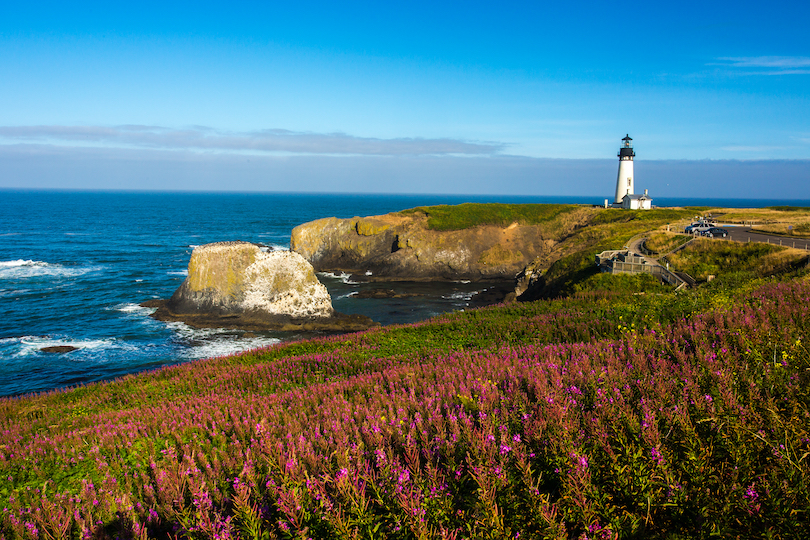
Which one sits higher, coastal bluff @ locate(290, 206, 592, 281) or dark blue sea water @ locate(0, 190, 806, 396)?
coastal bluff @ locate(290, 206, 592, 281)

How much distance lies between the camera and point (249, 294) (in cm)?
4038

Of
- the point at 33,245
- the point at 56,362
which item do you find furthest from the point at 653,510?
the point at 33,245

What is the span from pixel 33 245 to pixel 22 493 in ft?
317

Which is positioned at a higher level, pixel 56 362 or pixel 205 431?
pixel 205 431

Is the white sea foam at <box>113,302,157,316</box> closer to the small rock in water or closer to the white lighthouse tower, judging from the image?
the small rock in water

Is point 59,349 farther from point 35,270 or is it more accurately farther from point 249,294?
point 35,270

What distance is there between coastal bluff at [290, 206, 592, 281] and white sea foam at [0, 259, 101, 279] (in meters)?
28.2

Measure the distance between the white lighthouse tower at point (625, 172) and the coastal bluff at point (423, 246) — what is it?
45.8 feet

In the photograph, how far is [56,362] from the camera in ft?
101

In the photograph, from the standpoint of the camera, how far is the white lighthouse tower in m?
81.1

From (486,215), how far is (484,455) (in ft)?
231

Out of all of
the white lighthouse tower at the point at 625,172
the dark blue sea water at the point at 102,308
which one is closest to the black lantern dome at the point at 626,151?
the white lighthouse tower at the point at 625,172

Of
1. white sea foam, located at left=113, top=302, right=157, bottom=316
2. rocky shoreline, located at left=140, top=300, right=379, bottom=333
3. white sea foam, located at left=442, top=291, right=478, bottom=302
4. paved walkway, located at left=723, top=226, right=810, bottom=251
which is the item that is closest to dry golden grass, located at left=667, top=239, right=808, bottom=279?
paved walkway, located at left=723, top=226, right=810, bottom=251

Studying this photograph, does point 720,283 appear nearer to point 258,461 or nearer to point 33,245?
point 258,461
